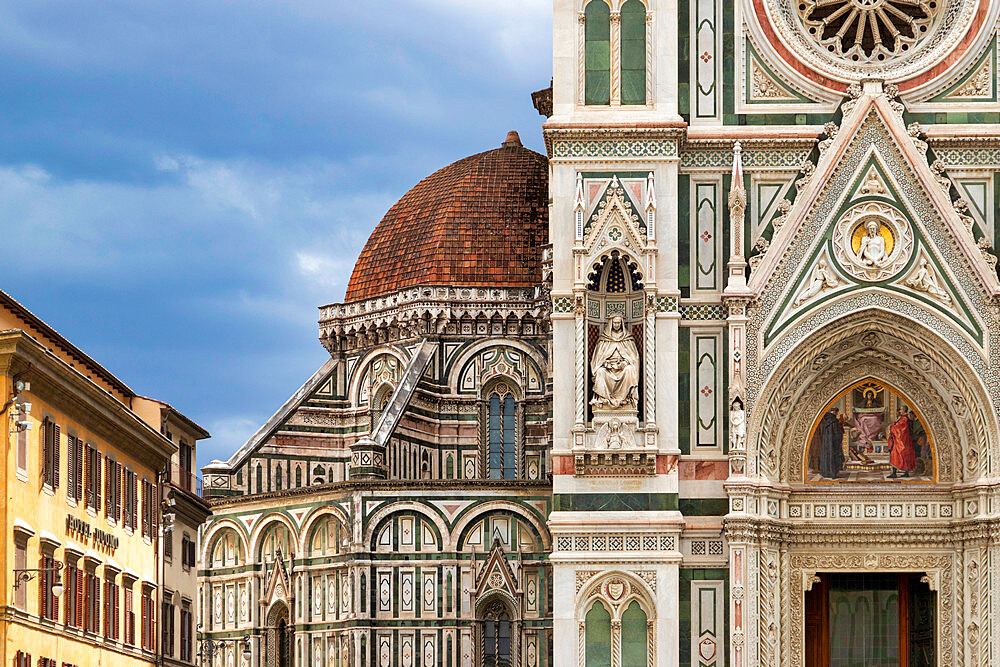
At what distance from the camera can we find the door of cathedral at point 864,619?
3772 centimetres

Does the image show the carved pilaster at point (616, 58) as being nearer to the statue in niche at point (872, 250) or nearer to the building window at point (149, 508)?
the statue in niche at point (872, 250)

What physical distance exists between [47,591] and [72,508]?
183 centimetres

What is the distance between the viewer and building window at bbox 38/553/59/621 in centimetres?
3398

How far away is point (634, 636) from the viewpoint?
1420 inches

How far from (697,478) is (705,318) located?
2507 mm

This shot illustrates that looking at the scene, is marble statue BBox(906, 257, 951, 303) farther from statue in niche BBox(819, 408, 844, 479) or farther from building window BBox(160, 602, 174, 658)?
building window BBox(160, 602, 174, 658)

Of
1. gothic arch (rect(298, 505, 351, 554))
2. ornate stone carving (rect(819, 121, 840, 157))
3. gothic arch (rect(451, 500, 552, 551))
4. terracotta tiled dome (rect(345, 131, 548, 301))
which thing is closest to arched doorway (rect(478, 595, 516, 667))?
gothic arch (rect(451, 500, 552, 551))

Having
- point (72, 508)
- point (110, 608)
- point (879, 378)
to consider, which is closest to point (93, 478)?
point (72, 508)

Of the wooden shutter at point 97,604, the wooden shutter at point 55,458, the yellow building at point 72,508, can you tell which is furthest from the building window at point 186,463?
the wooden shutter at point 55,458

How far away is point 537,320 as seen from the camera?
56.8 m

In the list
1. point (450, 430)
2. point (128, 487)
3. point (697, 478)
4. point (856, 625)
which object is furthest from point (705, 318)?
point (450, 430)

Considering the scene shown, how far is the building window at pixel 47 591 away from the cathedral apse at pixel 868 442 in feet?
38.8

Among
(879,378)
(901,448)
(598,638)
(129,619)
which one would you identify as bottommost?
(598,638)

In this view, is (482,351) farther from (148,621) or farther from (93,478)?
(93,478)
